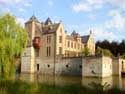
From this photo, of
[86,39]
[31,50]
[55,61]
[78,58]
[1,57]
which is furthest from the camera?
[86,39]

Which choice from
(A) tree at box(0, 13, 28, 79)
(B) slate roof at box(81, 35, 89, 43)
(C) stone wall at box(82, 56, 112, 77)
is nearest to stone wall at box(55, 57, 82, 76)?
(C) stone wall at box(82, 56, 112, 77)

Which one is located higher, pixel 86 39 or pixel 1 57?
pixel 86 39

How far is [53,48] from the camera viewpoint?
138 ft

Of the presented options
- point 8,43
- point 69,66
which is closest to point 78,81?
point 69,66

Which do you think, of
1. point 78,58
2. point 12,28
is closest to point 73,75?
point 78,58

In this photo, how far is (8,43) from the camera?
19.4m

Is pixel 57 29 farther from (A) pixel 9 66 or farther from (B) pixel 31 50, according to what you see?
(A) pixel 9 66

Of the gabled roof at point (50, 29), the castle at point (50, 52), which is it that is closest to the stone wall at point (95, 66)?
the castle at point (50, 52)

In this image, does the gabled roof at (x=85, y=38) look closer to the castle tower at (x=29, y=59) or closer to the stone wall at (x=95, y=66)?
the castle tower at (x=29, y=59)

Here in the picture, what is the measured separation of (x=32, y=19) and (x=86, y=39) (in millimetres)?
15349

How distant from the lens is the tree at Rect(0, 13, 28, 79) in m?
18.7

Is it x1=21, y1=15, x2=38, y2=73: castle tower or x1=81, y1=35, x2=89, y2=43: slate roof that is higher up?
x1=81, y1=35, x2=89, y2=43: slate roof

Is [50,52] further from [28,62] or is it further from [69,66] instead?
[69,66]

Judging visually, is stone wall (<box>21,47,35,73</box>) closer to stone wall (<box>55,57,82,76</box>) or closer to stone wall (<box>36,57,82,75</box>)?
stone wall (<box>36,57,82,75</box>)
